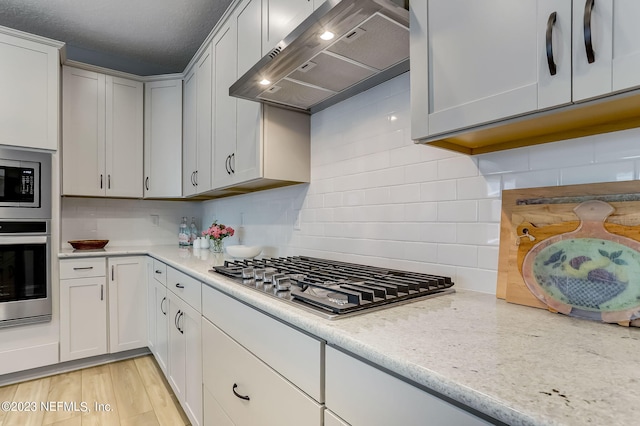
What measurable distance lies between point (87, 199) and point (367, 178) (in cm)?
290

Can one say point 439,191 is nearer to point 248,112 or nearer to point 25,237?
point 248,112

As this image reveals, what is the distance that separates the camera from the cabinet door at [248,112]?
5.85ft

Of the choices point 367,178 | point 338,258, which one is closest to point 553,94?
point 367,178

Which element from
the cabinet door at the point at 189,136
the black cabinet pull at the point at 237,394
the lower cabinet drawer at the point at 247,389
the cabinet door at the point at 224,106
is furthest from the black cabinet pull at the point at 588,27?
the cabinet door at the point at 189,136

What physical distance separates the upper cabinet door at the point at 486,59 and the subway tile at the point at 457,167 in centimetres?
34

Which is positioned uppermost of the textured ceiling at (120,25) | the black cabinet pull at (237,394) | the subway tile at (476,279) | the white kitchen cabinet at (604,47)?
the textured ceiling at (120,25)

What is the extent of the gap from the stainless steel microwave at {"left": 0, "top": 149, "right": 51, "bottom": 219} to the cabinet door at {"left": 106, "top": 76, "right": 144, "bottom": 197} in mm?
540

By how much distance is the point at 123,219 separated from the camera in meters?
3.38

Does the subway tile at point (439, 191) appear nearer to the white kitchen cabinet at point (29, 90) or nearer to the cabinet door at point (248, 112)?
the cabinet door at point (248, 112)

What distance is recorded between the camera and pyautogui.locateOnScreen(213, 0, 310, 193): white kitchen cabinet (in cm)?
184

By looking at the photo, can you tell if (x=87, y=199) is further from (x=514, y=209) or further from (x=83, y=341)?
(x=514, y=209)

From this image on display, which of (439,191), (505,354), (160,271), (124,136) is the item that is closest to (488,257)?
(439,191)

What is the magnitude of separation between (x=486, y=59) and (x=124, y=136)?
3.20m

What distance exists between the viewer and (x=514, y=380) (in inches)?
20.7
